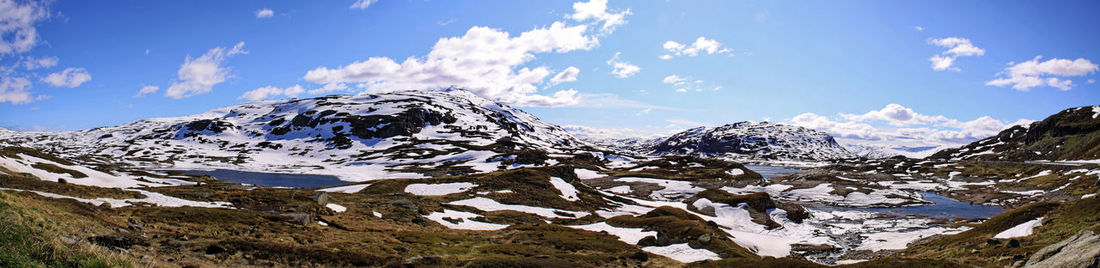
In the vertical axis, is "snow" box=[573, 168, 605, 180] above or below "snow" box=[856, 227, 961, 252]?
above

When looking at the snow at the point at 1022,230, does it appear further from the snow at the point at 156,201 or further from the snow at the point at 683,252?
the snow at the point at 156,201

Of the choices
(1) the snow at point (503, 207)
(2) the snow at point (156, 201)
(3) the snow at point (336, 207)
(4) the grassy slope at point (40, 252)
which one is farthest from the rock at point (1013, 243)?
(2) the snow at point (156, 201)

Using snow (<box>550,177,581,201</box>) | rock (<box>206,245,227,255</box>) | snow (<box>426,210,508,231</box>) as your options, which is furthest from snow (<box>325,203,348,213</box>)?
snow (<box>550,177,581,201</box>)

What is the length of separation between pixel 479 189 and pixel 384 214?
1156 inches

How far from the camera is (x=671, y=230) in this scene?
51.1m

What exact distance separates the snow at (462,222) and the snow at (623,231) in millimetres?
10167

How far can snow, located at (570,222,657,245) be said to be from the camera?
1904 inches

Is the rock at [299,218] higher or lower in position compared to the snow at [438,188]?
lower

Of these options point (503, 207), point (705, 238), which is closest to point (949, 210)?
point (705, 238)

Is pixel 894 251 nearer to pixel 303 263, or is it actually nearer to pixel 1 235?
pixel 303 263

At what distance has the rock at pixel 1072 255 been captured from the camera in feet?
63.9

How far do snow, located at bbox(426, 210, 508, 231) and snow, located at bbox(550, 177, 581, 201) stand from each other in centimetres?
2721

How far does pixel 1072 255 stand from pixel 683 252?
2369cm

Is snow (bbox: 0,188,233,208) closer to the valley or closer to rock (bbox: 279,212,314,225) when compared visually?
the valley
